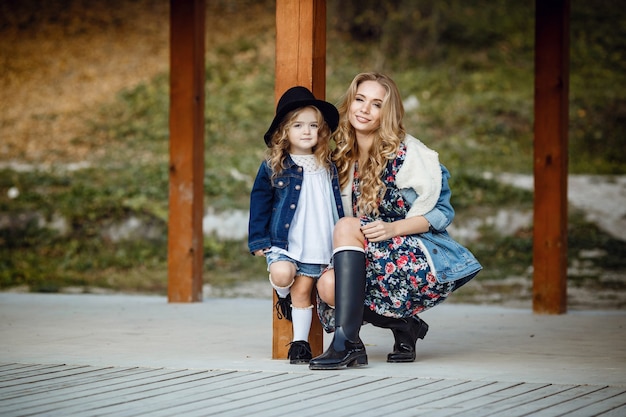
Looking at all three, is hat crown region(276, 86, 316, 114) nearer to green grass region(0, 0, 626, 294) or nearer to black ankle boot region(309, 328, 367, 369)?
black ankle boot region(309, 328, 367, 369)

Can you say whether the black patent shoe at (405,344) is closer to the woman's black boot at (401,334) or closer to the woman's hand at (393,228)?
the woman's black boot at (401,334)

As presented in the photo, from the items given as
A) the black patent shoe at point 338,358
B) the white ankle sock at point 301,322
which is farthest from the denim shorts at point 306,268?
the black patent shoe at point 338,358

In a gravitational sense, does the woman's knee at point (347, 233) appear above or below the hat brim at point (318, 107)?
below

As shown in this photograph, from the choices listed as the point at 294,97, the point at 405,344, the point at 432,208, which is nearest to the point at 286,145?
the point at 294,97

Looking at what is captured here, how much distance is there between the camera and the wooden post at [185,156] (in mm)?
7609

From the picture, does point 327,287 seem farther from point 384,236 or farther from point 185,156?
point 185,156

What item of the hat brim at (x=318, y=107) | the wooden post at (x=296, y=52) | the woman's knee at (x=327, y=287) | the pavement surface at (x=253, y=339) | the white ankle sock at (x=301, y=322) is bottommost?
the pavement surface at (x=253, y=339)

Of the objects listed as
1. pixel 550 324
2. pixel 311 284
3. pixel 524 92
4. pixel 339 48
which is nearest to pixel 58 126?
pixel 339 48

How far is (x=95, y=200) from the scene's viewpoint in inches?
452

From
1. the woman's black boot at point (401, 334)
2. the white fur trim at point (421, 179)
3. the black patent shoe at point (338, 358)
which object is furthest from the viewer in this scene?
the woman's black boot at point (401, 334)

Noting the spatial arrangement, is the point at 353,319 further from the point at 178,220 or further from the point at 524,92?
the point at 524,92

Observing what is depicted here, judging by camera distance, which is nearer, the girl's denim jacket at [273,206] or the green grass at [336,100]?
the girl's denim jacket at [273,206]

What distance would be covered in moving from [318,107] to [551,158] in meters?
3.04

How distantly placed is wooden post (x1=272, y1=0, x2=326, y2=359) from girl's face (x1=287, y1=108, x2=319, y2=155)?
0.70 ft
